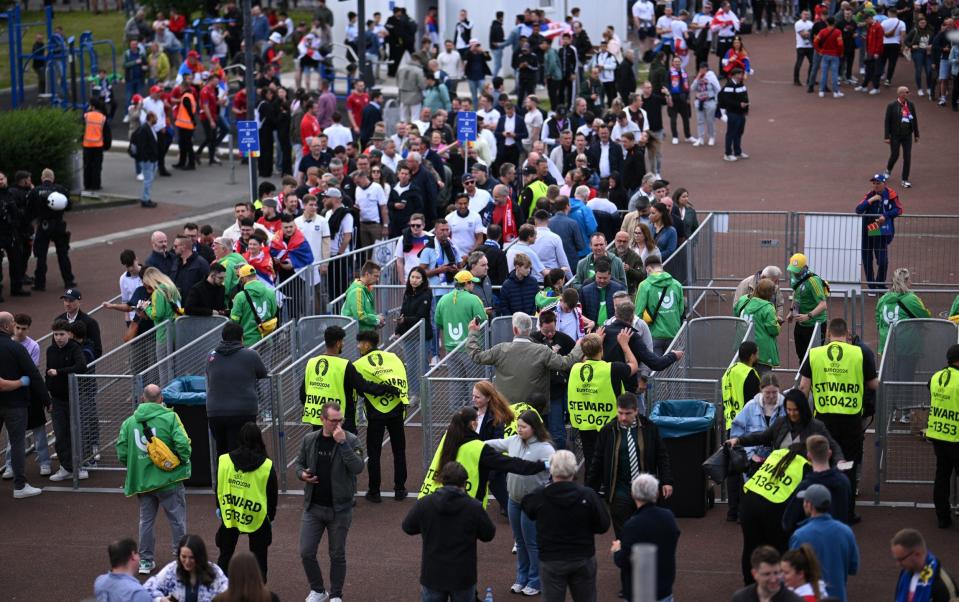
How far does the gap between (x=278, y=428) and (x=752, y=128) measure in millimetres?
20006

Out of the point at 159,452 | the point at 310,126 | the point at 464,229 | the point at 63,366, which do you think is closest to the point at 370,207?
the point at 464,229

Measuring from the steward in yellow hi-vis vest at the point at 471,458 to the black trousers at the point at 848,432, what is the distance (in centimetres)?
320

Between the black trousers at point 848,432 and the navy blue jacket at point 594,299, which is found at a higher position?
the navy blue jacket at point 594,299

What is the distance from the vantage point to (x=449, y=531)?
9.48 meters

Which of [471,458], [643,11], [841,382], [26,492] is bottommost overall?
[26,492]

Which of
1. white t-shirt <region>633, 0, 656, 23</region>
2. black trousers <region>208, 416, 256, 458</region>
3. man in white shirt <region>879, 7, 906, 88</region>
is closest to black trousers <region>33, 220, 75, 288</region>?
black trousers <region>208, 416, 256, 458</region>

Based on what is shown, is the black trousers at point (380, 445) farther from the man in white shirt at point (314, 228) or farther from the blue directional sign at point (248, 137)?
the blue directional sign at point (248, 137)

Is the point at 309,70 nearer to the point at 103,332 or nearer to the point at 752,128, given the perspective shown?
the point at 752,128

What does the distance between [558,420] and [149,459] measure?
3.89m

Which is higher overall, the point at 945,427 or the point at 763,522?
the point at 945,427

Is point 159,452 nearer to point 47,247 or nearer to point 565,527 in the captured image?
point 565,527

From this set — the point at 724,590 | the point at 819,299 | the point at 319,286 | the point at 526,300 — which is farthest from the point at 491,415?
the point at 319,286

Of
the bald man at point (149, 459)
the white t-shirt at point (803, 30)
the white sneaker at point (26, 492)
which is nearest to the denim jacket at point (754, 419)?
the bald man at point (149, 459)

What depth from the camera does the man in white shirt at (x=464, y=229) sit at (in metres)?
18.2
